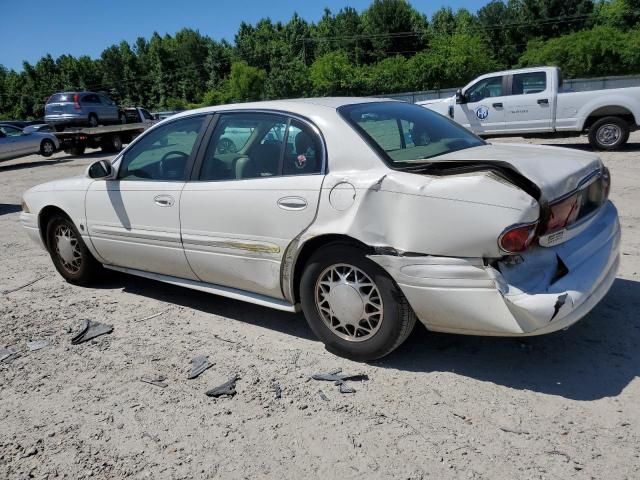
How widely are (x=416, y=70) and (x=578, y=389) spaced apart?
54997 millimetres

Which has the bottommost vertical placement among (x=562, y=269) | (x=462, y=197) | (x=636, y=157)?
(x=636, y=157)

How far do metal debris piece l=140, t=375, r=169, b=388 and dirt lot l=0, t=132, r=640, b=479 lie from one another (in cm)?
4

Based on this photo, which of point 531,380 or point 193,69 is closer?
point 531,380

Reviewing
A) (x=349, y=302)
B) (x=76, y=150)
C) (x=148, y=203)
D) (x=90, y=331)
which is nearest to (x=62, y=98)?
(x=76, y=150)

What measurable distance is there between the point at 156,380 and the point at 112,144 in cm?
2127

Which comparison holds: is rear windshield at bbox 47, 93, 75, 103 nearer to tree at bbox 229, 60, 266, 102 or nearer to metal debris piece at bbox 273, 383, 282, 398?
metal debris piece at bbox 273, 383, 282, 398

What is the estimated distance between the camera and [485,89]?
44.6 ft

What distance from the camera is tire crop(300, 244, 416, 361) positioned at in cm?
314

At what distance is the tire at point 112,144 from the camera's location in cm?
2236

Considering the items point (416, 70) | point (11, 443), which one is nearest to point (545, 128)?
point (11, 443)

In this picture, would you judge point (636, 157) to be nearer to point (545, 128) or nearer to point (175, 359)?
point (545, 128)

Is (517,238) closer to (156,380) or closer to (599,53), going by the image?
(156,380)

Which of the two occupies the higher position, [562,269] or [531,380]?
[562,269]

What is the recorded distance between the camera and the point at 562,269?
292 cm
